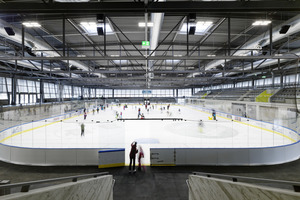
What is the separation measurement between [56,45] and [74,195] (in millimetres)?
13802

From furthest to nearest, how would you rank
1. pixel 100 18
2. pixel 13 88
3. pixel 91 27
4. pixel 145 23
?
pixel 13 88
pixel 91 27
pixel 100 18
pixel 145 23

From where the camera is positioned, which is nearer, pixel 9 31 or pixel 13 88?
pixel 9 31

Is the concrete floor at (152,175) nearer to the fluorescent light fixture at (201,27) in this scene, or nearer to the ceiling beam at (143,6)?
the ceiling beam at (143,6)

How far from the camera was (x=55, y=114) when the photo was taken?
1692 centimetres

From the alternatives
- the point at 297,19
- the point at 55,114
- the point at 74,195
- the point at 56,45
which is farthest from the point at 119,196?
the point at 55,114

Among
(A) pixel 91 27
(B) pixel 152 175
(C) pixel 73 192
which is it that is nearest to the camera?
(C) pixel 73 192

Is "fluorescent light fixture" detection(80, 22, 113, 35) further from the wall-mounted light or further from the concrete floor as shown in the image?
the concrete floor

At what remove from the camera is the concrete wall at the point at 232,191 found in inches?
60.2

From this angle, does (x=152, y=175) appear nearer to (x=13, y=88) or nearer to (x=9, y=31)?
(x=9, y=31)

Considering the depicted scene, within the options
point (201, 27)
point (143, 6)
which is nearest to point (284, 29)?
point (201, 27)

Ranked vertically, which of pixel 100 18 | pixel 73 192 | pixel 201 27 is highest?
pixel 201 27

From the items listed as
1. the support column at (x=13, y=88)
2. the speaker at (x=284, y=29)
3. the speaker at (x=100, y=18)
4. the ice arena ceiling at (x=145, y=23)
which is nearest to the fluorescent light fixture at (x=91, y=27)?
the ice arena ceiling at (x=145, y=23)

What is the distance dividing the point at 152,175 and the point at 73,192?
175 inches

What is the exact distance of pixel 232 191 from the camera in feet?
7.17
